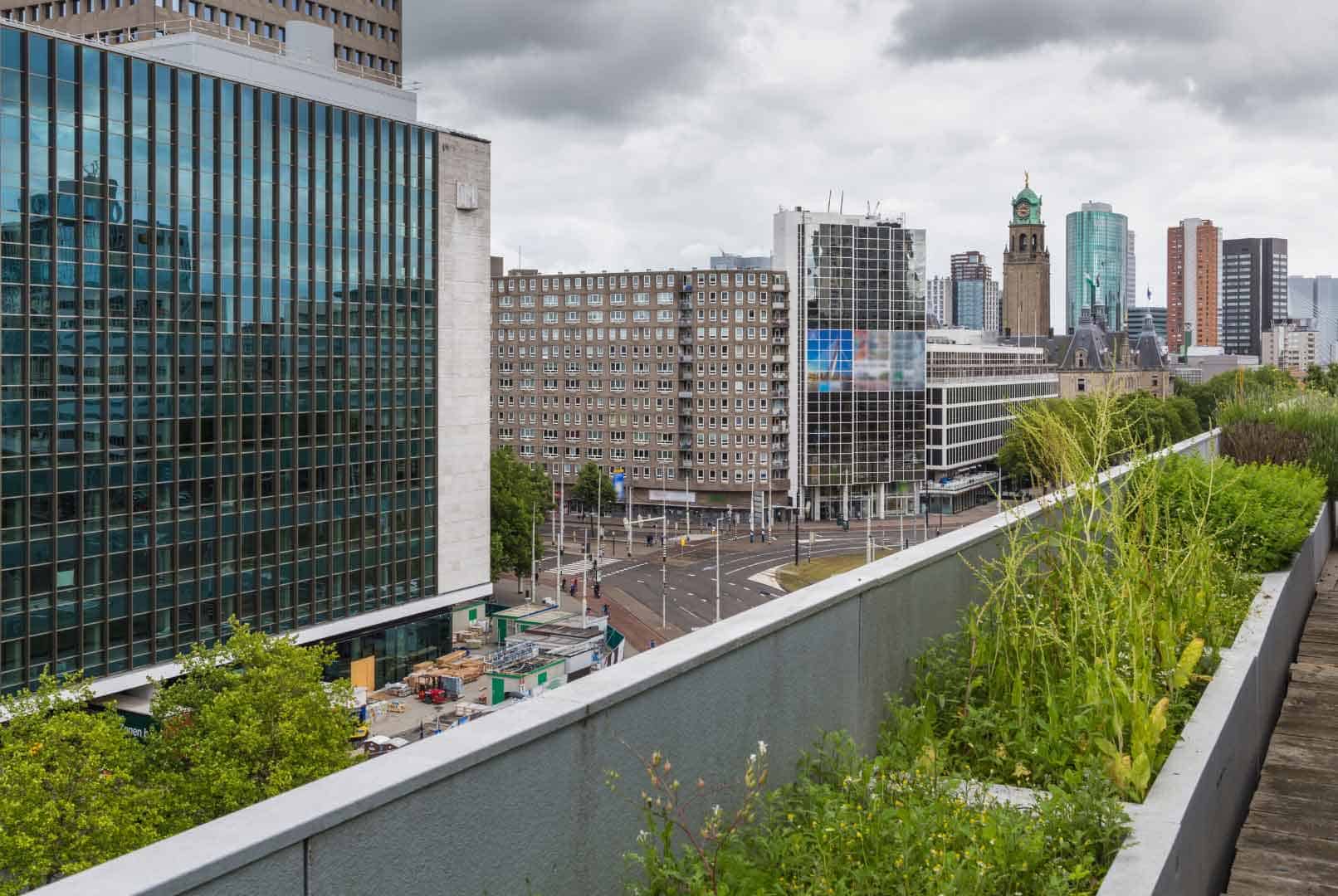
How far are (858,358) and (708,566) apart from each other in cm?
3045

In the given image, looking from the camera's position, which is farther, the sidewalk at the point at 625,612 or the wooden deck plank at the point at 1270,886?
the sidewalk at the point at 625,612

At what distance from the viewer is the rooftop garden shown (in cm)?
373

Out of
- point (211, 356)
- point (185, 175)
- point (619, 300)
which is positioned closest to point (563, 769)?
point (211, 356)

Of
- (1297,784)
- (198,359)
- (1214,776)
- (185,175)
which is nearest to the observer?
(1214,776)

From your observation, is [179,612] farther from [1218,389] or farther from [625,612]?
[1218,389]

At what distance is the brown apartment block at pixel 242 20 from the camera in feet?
229

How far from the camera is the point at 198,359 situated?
45188 millimetres

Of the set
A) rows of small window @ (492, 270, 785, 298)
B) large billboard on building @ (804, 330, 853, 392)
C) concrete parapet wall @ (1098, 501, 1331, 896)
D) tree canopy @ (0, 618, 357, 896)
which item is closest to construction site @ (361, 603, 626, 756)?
tree canopy @ (0, 618, 357, 896)

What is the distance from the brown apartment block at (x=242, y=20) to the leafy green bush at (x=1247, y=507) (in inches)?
2256

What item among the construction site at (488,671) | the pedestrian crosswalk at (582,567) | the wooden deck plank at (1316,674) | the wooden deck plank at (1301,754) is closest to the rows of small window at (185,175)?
the construction site at (488,671)

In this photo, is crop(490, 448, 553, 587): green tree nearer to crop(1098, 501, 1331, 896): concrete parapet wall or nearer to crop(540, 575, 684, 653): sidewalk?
crop(540, 575, 684, 653): sidewalk

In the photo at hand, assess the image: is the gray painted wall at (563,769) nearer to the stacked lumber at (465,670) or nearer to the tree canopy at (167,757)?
the tree canopy at (167,757)

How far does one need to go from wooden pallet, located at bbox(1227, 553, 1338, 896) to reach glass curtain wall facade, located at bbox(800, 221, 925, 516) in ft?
333

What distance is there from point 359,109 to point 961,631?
52251mm
